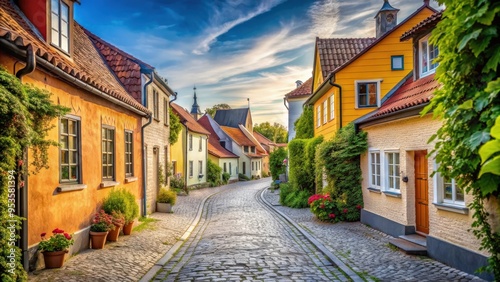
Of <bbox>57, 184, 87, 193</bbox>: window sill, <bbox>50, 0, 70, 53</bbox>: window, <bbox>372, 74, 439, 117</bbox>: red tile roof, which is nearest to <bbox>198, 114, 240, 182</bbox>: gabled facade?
<bbox>372, 74, 439, 117</bbox>: red tile roof

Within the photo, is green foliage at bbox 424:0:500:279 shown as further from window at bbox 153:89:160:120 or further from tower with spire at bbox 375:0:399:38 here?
tower with spire at bbox 375:0:399:38

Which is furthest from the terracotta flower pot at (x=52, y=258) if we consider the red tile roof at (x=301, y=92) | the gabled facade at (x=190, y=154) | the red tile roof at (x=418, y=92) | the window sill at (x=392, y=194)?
the red tile roof at (x=301, y=92)

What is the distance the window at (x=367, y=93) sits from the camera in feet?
53.7

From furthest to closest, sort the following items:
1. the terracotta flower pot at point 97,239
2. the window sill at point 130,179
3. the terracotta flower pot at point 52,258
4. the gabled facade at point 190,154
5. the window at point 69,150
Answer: the gabled facade at point 190,154
the window sill at point 130,179
the terracotta flower pot at point 97,239
the window at point 69,150
the terracotta flower pot at point 52,258

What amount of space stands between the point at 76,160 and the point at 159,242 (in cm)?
323

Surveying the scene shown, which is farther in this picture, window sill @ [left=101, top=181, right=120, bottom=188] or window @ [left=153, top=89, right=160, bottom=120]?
window @ [left=153, top=89, right=160, bottom=120]

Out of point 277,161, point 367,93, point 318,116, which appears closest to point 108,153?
point 367,93

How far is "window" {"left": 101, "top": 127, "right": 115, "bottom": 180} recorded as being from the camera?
36.6 feet

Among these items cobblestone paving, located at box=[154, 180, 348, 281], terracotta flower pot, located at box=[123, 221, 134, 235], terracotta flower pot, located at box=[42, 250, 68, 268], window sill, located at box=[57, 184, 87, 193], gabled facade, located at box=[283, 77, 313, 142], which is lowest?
cobblestone paving, located at box=[154, 180, 348, 281]

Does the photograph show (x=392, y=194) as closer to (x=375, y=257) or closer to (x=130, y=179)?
(x=375, y=257)

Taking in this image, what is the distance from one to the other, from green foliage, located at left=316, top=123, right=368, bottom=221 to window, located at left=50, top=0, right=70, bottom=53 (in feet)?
31.7

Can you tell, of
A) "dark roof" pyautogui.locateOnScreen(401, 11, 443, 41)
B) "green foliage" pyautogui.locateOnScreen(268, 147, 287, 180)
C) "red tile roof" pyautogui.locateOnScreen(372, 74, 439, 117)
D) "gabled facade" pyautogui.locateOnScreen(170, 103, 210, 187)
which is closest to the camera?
"red tile roof" pyautogui.locateOnScreen(372, 74, 439, 117)

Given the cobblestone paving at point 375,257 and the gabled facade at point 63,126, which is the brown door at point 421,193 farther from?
the gabled facade at point 63,126

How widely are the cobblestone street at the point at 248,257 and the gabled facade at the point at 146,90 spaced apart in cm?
334
